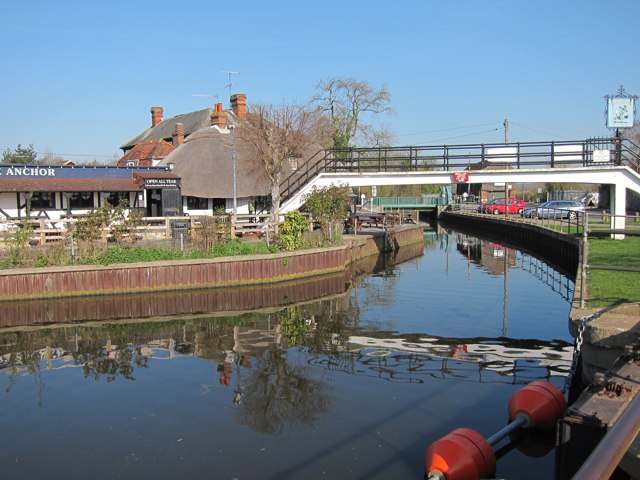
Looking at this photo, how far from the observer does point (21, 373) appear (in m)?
14.2

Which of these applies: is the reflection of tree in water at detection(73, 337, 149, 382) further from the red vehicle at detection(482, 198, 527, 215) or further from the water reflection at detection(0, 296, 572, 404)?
the red vehicle at detection(482, 198, 527, 215)

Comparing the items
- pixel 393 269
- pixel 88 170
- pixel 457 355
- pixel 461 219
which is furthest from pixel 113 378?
pixel 461 219

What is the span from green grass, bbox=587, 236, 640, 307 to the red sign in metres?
6.20

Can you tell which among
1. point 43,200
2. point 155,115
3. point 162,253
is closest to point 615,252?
point 162,253

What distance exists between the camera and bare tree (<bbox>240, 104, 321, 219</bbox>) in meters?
36.5

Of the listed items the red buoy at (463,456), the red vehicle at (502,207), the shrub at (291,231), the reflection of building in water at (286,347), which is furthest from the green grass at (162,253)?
the red vehicle at (502,207)

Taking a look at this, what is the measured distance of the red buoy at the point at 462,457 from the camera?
25.5ft

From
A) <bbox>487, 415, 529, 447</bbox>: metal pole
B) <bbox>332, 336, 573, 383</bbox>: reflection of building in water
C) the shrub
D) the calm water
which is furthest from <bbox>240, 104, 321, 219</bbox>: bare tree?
<bbox>487, 415, 529, 447</bbox>: metal pole

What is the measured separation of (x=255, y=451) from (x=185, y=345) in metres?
7.53

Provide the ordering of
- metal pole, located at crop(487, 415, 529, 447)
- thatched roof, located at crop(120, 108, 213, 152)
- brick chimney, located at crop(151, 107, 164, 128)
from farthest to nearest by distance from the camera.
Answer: brick chimney, located at crop(151, 107, 164, 128)
thatched roof, located at crop(120, 108, 213, 152)
metal pole, located at crop(487, 415, 529, 447)

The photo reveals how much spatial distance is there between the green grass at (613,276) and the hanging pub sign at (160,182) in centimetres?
2349

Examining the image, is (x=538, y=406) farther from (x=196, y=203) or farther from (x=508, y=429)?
(x=196, y=203)

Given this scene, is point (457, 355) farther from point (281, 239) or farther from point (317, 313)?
point (281, 239)

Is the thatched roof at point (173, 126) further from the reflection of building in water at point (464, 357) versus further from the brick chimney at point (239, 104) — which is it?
the reflection of building in water at point (464, 357)
